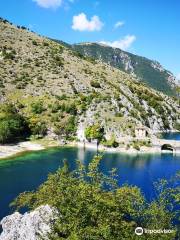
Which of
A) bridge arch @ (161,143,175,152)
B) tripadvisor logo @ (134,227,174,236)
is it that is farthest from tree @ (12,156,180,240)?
bridge arch @ (161,143,175,152)

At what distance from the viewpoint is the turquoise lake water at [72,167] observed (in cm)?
10300

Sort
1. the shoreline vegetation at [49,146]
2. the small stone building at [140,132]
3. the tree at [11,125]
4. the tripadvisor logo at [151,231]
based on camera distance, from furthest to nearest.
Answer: the small stone building at [140,132] < the tree at [11,125] < the shoreline vegetation at [49,146] < the tripadvisor logo at [151,231]

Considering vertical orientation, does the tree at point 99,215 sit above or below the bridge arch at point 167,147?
below

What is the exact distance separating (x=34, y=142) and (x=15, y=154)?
20108mm

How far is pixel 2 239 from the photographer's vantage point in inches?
2303

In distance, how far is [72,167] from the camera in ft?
411

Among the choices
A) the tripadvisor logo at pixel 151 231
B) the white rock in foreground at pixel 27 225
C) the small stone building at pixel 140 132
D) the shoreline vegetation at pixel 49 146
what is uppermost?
the small stone building at pixel 140 132

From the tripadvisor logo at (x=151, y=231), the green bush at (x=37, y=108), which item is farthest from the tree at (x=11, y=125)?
the tripadvisor logo at (x=151, y=231)

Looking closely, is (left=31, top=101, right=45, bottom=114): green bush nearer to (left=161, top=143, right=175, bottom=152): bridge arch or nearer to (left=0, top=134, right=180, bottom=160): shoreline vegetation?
(left=0, top=134, right=180, bottom=160): shoreline vegetation

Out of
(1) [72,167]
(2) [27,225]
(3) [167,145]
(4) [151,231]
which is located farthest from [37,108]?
(4) [151,231]

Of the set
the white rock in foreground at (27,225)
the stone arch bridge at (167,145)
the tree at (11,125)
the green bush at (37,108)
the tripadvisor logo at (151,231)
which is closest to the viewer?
the tripadvisor logo at (151,231)

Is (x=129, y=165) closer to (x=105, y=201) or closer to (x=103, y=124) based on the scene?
(x=103, y=124)

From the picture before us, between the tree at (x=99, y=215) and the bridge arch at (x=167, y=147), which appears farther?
the bridge arch at (x=167, y=147)

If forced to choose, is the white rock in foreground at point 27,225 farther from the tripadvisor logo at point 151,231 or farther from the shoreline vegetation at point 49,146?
the shoreline vegetation at point 49,146
